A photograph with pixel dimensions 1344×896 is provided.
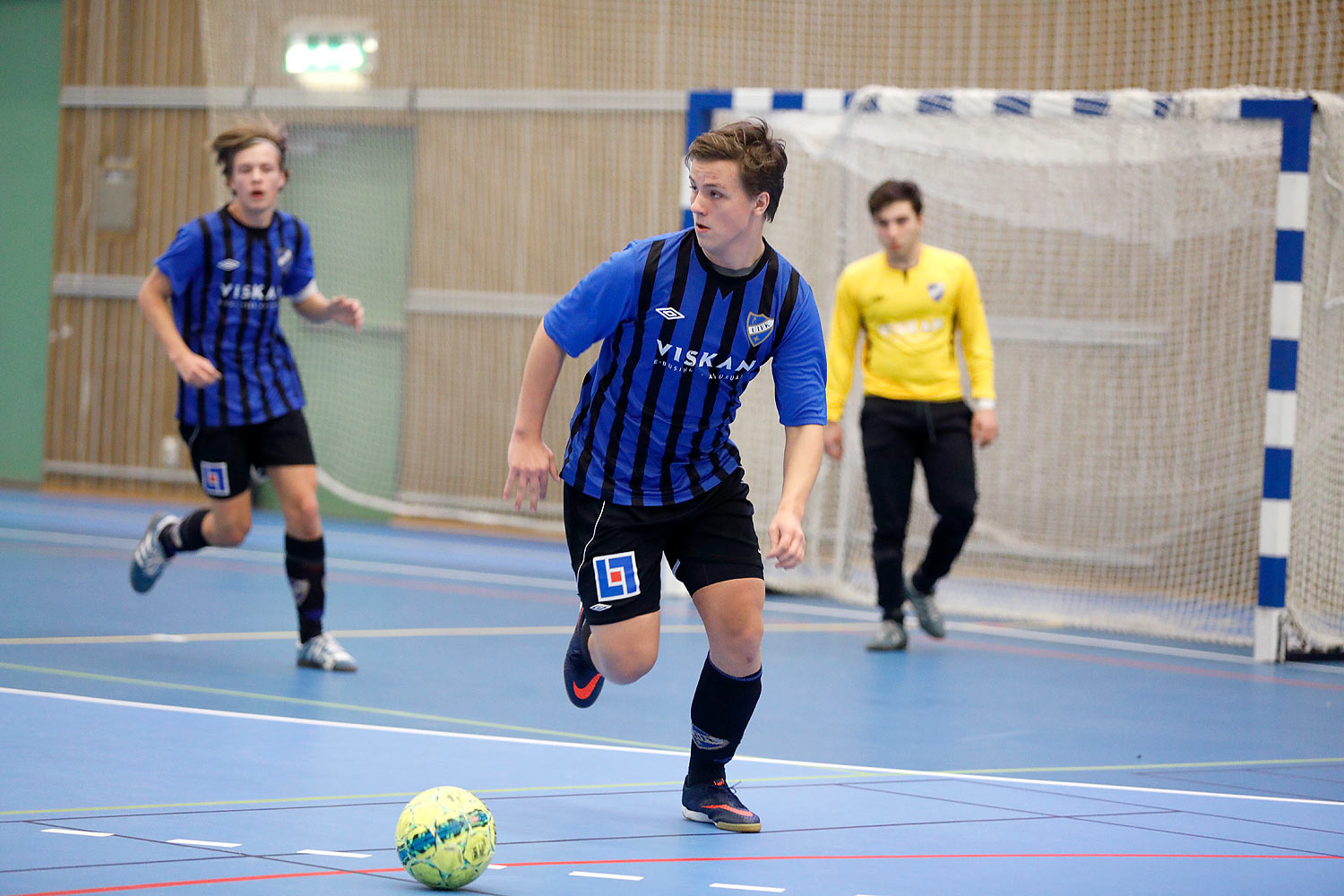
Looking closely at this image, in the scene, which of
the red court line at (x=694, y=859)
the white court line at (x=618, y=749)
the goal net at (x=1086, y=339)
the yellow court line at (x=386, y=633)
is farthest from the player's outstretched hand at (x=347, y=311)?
the goal net at (x=1086, y=339)

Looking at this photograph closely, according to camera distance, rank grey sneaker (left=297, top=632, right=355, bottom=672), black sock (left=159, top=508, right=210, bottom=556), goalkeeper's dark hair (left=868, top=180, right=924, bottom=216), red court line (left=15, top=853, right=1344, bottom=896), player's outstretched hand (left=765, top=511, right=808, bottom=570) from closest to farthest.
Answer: red court line (left=15, top=853, right=1344, bottom=896), player's outstretched hand (left=765, top=511, right=808, bottom=570), grey sneaker (left=297, top=632, right=355, bottom=672), black sock (left=159, top=508, right=210, bottom=556), goalkeeper's dark hair (left=868, top=180, right=924, bottom=216)

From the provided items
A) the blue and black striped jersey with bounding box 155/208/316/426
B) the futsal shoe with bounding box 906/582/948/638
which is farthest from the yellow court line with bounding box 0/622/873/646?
the blue and black striped jersey with bounding box 155/208/316/426

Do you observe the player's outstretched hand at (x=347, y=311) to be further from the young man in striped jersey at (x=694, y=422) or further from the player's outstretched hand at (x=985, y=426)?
the player's outstretched hand at (x=985, y=426)

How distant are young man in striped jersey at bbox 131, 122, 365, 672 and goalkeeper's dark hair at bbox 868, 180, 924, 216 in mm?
2195

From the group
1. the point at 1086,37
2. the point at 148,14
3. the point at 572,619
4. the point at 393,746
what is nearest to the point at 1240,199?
the point at 1086,37

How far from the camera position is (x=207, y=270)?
5.56 m

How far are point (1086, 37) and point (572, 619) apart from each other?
5.28 m

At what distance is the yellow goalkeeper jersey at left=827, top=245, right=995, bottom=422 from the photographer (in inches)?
258

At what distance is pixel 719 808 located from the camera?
3543 millimetres

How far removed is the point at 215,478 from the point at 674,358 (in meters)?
2.70

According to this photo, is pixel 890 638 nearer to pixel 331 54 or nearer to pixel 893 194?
pixel 893 194

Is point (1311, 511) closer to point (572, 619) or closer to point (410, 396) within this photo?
point (572, 619)

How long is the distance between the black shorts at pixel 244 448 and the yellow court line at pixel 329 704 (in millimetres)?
782

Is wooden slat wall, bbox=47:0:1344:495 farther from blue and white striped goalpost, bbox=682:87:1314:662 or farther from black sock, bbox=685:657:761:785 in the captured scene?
black sock, bbox=685:657:761:785
